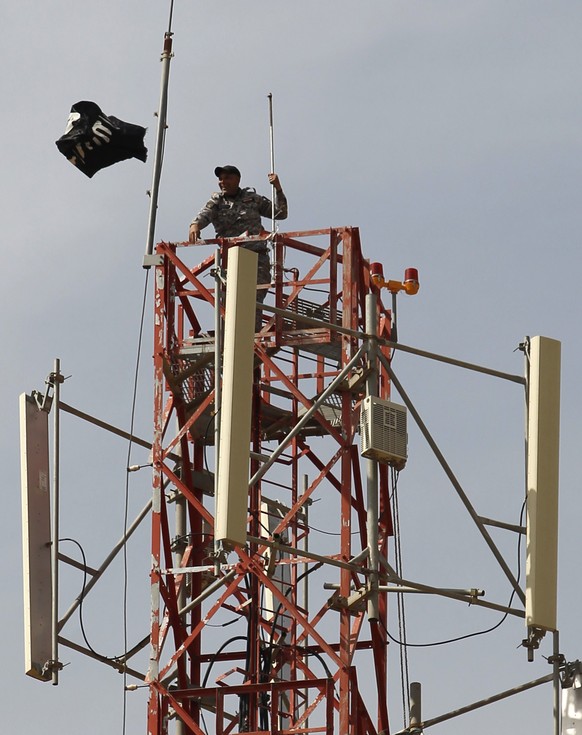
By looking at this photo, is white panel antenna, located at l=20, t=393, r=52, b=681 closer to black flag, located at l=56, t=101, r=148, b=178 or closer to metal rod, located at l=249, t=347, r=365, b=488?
metal rod, located at l=249, t=347, r=365, b=488

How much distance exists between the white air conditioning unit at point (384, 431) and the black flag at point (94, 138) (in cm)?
851

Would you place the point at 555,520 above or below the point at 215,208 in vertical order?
below

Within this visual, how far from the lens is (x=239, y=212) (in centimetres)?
4694

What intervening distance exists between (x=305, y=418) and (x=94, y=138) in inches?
367

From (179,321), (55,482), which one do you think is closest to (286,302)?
(179,321)

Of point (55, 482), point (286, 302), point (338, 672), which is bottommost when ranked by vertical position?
point (338, 672)

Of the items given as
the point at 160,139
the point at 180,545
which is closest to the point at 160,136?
the point at 160,139

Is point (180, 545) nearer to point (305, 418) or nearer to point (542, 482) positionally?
point (305, 418)

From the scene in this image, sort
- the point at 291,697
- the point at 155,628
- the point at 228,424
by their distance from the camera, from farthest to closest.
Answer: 1. the point at 291,697
2. the point at 155,628
3. the point at 228,424

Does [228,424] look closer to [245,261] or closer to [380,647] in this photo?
[245,261]

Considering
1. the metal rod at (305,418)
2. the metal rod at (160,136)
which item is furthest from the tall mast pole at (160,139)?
the metal rod at (305,418)

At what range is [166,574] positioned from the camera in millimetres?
43969

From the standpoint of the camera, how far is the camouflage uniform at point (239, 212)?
4675 cm

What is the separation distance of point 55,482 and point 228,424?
5011mm
